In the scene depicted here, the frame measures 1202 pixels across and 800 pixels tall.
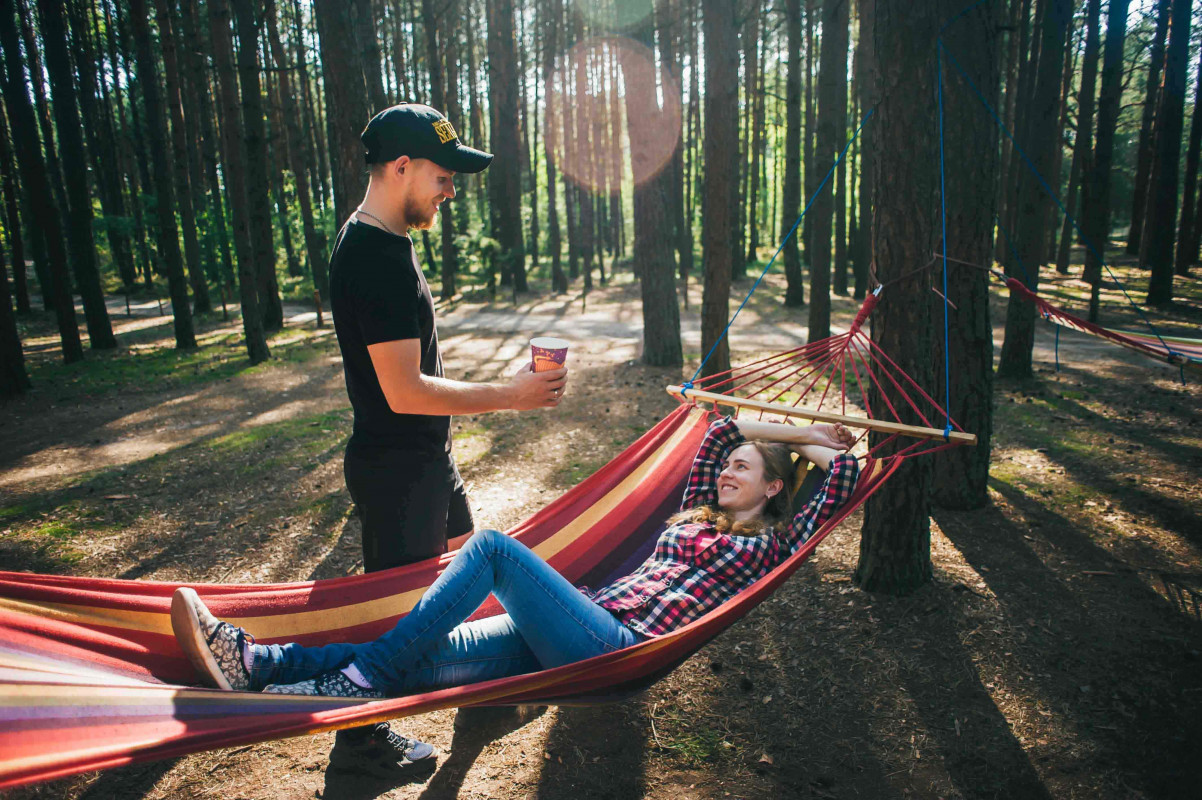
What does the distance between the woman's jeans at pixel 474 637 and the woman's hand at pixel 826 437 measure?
3.36 ft

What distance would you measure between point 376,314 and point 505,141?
13.8m

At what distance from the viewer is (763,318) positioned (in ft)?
34.6

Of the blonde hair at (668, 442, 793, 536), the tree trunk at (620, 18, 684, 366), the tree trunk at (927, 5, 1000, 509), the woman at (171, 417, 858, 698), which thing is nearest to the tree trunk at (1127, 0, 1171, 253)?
the tree trunk at (620, 18, 684, 366)

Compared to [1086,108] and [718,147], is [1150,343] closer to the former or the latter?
[718,147]

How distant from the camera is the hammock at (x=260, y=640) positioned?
1.29 meters

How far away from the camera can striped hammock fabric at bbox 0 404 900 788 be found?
1.28m

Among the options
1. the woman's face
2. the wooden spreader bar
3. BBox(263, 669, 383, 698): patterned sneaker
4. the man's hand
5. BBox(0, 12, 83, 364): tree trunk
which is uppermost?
BBox(0, 12, 83, 364): tree trunk

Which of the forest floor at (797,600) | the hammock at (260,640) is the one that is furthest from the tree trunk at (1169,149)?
the hammock at (260,640)

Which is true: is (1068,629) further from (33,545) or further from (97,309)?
(97,309)

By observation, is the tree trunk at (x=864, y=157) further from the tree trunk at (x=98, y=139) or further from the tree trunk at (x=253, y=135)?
the tree trunk at (x=98, y=139)

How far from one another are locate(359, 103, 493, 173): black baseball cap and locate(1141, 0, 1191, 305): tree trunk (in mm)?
10230

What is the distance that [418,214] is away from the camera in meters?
1.70

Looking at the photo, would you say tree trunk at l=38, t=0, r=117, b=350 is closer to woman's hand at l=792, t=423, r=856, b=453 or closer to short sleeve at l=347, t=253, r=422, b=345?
short sleeve at l=347, t=253, r=422, b=345

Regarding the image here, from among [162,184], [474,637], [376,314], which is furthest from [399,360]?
[162,184]
